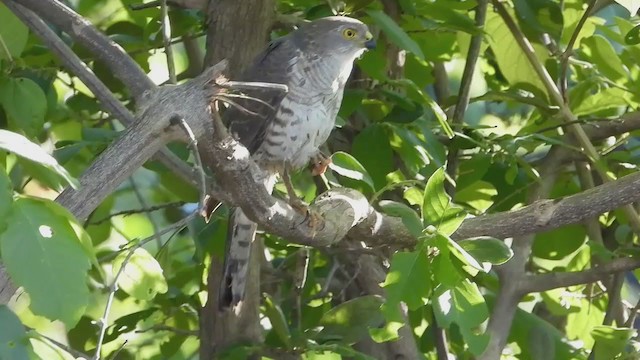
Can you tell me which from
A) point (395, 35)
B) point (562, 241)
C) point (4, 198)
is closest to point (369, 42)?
point (395, 35)

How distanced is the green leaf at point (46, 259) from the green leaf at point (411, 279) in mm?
771

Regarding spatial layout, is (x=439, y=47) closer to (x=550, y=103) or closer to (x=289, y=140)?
(x=550, y=103)

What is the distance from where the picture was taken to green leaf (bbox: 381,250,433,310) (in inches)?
67.7

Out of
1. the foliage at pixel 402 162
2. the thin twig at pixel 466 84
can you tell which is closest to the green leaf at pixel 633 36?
the foliage at pixel 402 162

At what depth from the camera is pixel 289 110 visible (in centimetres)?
266

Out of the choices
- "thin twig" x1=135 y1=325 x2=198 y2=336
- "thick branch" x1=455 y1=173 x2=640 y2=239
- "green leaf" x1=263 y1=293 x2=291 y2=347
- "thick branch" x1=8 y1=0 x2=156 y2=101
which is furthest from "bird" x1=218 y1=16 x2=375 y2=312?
"thick branch" x1=8 y1=0 x2=156 y2=101

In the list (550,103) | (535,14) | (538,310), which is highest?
(535,14)

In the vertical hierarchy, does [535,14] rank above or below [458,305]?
above

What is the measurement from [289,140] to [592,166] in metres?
0.92

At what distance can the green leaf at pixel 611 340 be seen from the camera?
2.29 meters

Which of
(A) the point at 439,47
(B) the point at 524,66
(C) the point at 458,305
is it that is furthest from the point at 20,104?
(B) the point at 524,66

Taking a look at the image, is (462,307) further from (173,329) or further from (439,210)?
(173,329)

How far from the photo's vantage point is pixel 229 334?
2691mm

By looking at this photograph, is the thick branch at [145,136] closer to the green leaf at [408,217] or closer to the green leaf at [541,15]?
the green leaf at [408,217]
